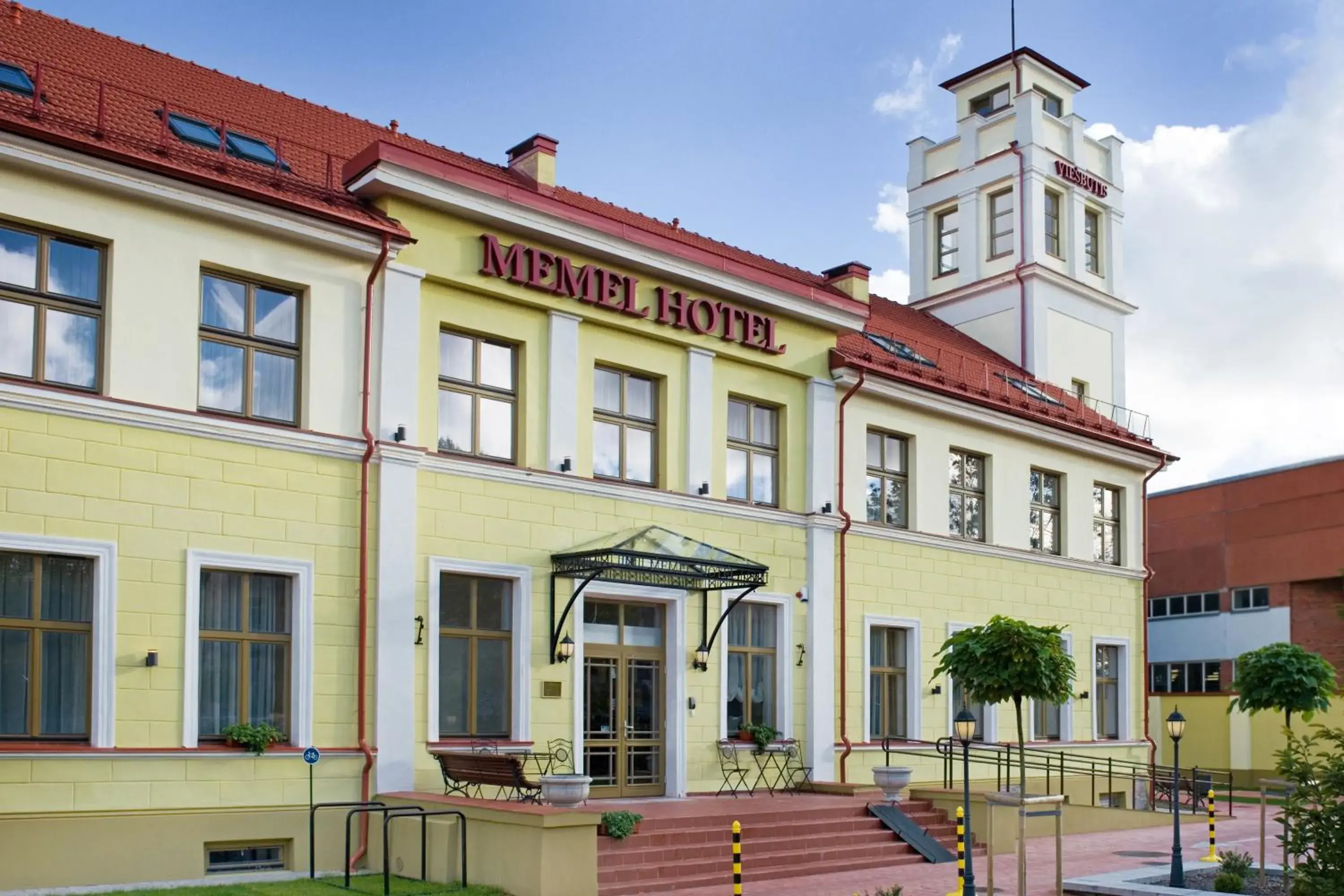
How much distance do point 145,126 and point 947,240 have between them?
78.1 ft

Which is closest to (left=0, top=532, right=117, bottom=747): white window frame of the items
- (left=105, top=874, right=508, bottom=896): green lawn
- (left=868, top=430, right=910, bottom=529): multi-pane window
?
(left=105, top=874, right=508, bottom=896): green lawn

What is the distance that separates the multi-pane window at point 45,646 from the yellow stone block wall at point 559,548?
4165 mm

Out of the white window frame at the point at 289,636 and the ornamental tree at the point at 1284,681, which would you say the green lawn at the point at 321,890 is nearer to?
the white window frame at the point at 289,636

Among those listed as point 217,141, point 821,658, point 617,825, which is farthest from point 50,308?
point 821,658

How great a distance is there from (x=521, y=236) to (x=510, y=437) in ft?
8.97

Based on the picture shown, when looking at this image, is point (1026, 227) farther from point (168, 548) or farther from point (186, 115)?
point (168, 548)

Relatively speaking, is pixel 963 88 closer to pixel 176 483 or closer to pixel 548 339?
pixel 548 339

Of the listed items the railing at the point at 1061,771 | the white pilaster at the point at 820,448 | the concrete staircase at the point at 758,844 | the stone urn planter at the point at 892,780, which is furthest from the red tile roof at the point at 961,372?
the concrete staircase at the point at 758,844

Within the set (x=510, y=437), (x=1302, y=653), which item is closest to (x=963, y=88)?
(x=1302, y=653)

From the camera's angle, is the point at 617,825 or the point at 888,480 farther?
the point at 888,480

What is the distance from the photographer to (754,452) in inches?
948

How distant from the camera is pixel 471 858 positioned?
16.5 m

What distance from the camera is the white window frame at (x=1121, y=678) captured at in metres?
30.9

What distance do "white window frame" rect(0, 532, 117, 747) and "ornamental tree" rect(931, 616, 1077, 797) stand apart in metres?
11.7
